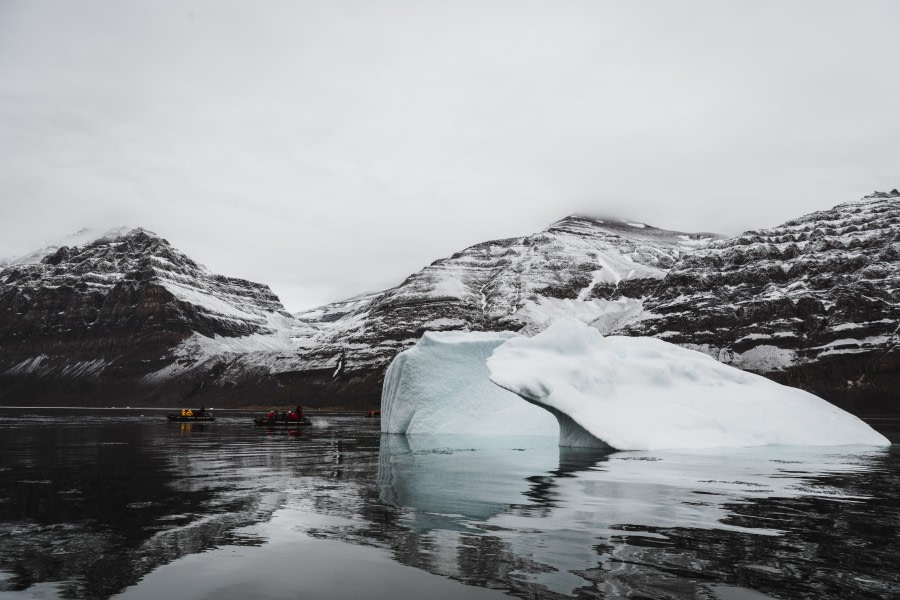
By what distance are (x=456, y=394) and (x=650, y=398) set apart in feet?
54.7

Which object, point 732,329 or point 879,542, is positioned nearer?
point 879,542

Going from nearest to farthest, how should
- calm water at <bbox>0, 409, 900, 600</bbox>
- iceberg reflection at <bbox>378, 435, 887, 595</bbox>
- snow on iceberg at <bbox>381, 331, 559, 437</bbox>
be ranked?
calm water at <bbox>0, 409, 900, 600</bbox> → iceberg reflection at <bbox>378, 435, 887, 595</bbox> → snow on iceberg at <bbox>381, 331, 559, 437</bbox>

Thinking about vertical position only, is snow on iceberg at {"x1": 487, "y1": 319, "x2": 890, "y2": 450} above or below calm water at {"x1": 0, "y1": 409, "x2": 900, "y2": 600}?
above

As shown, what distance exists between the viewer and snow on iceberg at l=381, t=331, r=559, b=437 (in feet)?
138

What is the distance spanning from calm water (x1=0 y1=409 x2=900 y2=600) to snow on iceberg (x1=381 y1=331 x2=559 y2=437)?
20.1 m

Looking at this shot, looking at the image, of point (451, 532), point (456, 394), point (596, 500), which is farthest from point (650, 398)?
point (451, 532)

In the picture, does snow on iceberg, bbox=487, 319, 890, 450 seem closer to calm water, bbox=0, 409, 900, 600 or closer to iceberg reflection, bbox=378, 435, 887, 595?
iceberg reflection, bbox=378, 435, 887, 595

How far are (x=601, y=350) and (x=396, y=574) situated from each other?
25760mm

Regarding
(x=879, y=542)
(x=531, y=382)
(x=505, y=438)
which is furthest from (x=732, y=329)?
(x=879, y=542)

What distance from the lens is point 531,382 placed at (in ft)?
89.0

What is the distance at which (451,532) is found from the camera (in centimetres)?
1104

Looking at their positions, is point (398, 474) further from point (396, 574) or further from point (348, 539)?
point (396, 574)

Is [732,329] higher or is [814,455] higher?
[732,329]

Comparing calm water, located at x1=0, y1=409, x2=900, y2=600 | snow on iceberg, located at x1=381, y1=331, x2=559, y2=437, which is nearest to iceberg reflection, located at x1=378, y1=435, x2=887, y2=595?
calm water, located at x1=0, y1=409, x2=900, y2=600
